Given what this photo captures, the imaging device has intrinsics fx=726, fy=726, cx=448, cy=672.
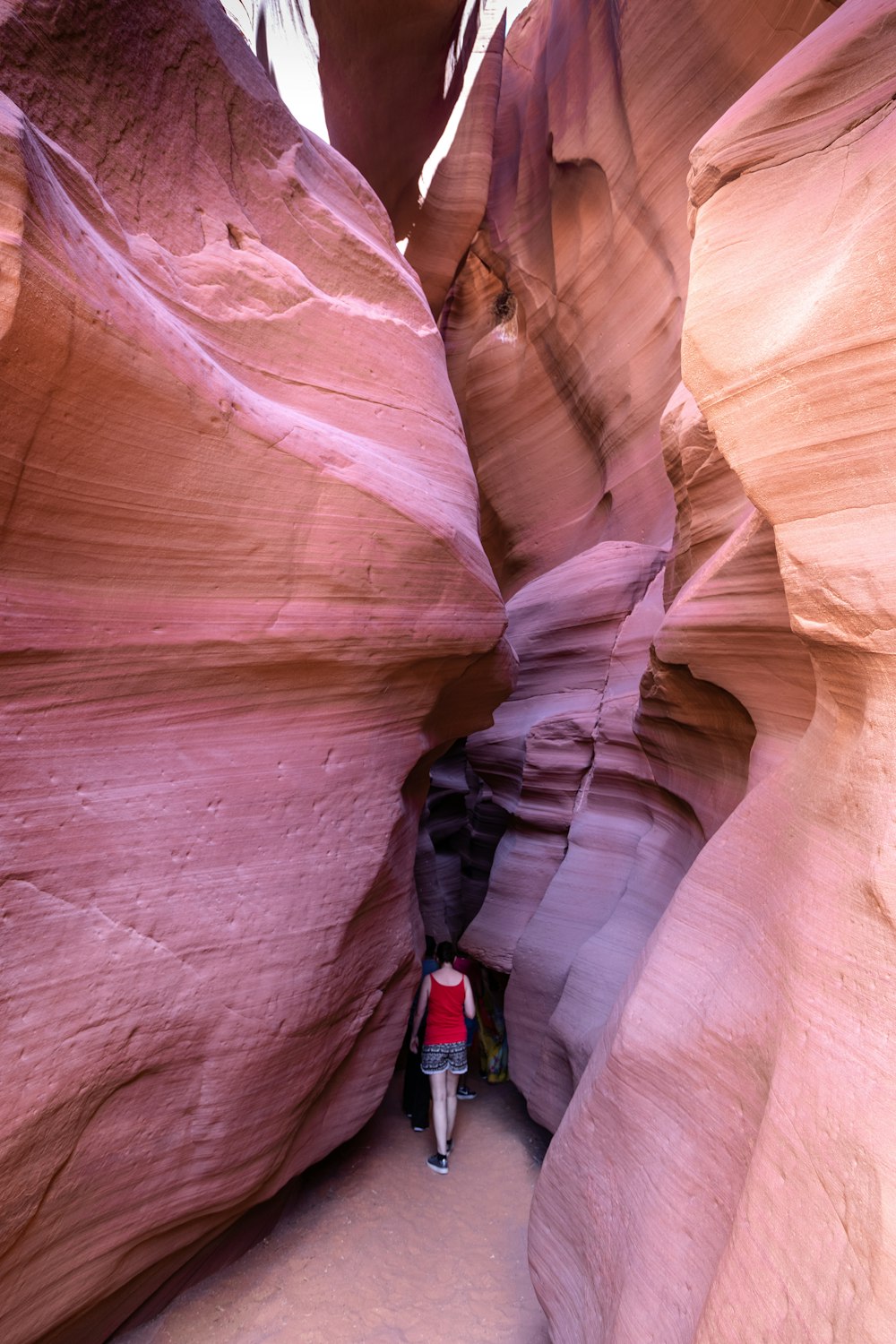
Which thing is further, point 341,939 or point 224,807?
point 341,939

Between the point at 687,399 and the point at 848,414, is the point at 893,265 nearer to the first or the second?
the point at 848,414

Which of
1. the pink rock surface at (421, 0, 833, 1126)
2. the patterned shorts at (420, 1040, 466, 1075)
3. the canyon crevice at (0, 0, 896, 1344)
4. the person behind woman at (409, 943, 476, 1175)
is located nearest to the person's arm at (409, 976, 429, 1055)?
the person behind woman at (409, 943, 476, 1175)

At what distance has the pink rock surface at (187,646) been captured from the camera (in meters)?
2.71

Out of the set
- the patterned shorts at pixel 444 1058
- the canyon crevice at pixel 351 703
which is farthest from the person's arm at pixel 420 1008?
the canyon crevice at pixel 351 703

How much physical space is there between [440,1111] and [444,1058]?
14.4 inches

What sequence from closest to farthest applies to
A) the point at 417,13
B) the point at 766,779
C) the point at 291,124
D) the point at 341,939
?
1. the point at 766,779
2. the point at 341,939
3. the point at 291,124
4. the point at 417,13

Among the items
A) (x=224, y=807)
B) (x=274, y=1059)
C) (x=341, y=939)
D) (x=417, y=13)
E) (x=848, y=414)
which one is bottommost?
(x=274, y=1059)

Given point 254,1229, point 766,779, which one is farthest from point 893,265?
point 254,1229

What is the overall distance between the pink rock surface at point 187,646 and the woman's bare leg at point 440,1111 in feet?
2.82

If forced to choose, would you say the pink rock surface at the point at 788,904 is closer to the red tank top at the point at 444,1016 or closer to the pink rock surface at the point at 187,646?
the pink rock surface at the point at 187,646

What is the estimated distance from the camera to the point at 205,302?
3924 millimetres

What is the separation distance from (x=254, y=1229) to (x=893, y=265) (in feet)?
17.7

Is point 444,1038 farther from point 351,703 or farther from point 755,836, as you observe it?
point 755,836

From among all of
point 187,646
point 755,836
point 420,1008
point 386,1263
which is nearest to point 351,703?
point 187,646
